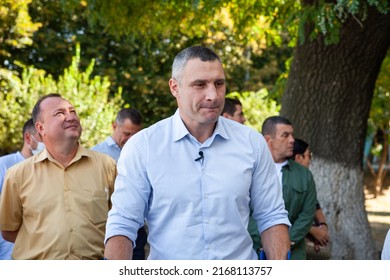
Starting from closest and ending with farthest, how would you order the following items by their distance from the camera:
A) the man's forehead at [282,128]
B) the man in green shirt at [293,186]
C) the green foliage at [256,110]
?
1. the man in green shirt at [293,186]
2. the man's forehead at [282,128]
3. the green foliage at [256,110]

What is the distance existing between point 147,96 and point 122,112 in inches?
873

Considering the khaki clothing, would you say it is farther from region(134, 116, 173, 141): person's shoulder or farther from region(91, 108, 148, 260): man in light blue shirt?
region(91, 108, 148, 260): man in light blue shirt

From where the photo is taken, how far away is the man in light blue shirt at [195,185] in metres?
3.95

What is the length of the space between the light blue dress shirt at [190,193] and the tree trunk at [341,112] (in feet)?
24.4

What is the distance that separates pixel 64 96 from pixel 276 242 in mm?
16803

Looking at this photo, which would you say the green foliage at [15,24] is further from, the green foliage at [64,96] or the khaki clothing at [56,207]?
the khaki clothing at [56,207]

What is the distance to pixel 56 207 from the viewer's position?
554 cm

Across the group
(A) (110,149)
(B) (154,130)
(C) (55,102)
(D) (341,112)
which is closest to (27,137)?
(A) (110,149)

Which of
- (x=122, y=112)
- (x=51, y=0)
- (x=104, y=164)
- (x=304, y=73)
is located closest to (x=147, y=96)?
(x=51, y=0)

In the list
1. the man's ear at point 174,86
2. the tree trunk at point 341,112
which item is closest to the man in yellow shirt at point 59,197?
the man's ear at point 174,86

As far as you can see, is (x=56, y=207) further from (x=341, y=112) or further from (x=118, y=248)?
(x=341, y=112)

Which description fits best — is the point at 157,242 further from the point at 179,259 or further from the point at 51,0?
the point at 51,0

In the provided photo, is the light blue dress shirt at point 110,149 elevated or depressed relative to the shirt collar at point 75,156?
elevated
